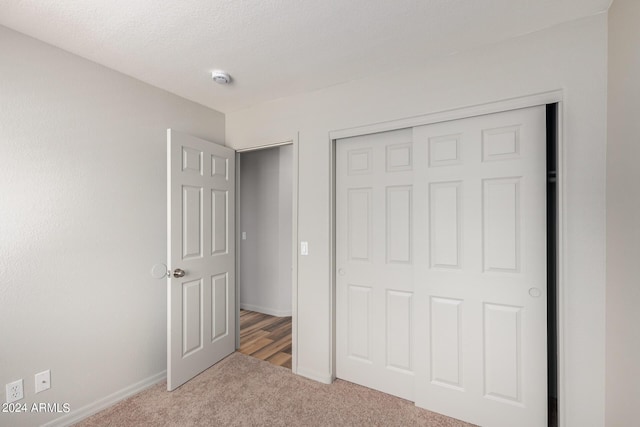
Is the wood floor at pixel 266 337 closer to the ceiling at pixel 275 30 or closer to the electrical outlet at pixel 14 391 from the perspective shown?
the electrical outlet at pixel 14 391

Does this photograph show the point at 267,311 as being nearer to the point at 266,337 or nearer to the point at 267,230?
the point at 266,337

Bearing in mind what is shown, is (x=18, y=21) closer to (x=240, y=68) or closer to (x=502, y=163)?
(x=240, y=68)

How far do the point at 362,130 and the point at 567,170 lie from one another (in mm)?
1280

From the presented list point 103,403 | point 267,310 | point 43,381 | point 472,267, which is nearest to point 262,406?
point 103,403

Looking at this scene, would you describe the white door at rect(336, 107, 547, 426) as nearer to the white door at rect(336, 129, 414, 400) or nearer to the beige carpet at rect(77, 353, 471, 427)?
the white door at rect(336, 129, 414, 400)

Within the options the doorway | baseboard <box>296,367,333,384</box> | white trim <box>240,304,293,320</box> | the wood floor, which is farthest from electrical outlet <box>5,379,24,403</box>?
white trim <box>240,304,293,320</box>

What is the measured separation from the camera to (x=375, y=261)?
2207 mm

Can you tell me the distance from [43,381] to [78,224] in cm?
97

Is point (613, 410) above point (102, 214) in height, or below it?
below

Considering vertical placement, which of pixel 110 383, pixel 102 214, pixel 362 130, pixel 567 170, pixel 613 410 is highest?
pixel 362 130

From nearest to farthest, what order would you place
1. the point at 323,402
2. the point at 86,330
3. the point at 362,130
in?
the point at 86,330, the point at 323,402, the point at 362,130

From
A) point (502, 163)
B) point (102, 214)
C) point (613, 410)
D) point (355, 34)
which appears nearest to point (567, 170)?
point (502, 163)

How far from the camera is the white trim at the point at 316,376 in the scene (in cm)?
227

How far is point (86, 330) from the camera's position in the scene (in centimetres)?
191
